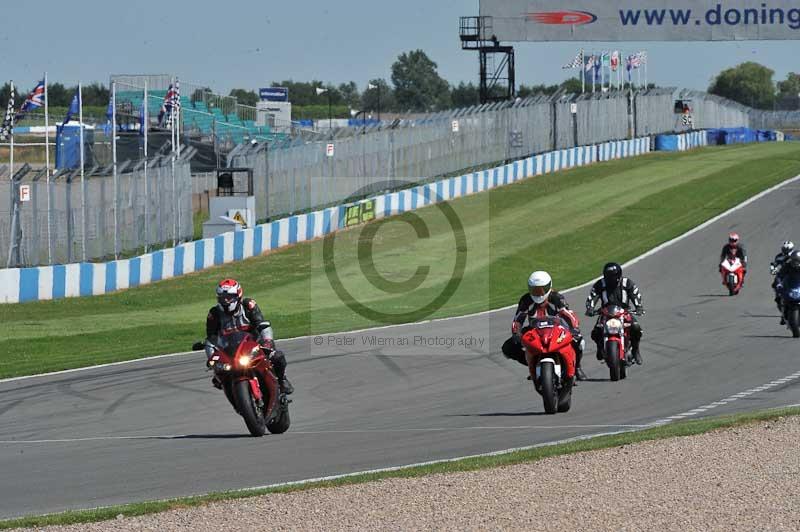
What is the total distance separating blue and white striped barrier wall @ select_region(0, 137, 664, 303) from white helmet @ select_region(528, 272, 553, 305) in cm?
1591

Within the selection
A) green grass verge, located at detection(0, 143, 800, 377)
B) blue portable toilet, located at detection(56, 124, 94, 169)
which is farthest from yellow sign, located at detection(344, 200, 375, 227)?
blue portable toilet, located at detection(56, 124, 94, 169)

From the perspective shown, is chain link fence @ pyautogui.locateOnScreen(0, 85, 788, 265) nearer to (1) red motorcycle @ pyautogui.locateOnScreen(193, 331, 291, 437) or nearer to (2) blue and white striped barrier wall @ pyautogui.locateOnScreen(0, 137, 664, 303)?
(2) blue and white striped barrier wall @ pyautogui.locateOnScreen(0, 137, 664, 303)

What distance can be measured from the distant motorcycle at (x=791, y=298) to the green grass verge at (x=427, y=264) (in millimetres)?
5429

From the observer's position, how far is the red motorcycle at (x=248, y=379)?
12.9 meters

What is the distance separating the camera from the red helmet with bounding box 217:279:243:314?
13.1 metres

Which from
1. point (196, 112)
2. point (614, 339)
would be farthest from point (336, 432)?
point (196, 112)

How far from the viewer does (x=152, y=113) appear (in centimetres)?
6172

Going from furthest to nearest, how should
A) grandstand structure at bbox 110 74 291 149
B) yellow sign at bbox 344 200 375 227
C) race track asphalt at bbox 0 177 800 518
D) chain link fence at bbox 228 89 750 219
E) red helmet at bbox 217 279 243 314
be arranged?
grandstand structure at bbox 110 74 291 149 < yellow sign at bbox 344 200 375 227 < chain link fence at bbox 228 89 750 219 < red helmet at bbox 217 279 243 314 < race track asphalt at bbox 0 177 800 518

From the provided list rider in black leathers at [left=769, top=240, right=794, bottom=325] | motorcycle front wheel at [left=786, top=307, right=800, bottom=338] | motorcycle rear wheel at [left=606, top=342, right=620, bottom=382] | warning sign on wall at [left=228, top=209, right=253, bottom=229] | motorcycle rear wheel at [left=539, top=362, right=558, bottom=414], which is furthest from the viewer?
warning sign on wall at [left=228, top=209, right=253, bottom=229]

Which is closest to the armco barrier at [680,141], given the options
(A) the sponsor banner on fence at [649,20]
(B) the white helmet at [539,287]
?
(A) the sponsor banner on fence at [649,20]

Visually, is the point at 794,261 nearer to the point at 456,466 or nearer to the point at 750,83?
the point at 456,466

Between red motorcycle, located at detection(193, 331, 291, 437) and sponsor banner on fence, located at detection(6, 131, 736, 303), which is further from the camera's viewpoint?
sponsor banner on fence, located at detection(6, 131, 736, 303)

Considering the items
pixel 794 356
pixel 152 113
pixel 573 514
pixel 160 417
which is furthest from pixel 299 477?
pixel 152 113

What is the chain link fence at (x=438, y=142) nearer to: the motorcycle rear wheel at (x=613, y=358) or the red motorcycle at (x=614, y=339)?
the red motorcycle at (x=614, y=339)
